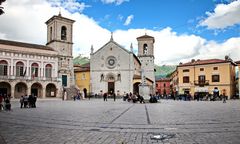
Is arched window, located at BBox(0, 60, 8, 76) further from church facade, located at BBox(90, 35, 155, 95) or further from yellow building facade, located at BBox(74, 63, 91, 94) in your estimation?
yellow building facade, located at BBox(74, 63, 91, 94)

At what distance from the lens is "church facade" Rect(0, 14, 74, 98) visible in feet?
162

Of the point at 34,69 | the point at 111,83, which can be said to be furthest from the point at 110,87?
the point at 34,69

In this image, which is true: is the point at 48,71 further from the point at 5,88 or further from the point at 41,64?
the point at 5,88

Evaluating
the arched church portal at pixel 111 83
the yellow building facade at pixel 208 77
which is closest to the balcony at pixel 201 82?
the yellow building facade at pixel 208 77

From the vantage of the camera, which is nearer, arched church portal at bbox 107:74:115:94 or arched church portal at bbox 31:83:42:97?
arched church portal at bbox 31:83:42:97

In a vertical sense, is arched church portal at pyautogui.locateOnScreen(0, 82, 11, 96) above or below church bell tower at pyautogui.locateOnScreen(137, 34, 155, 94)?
below

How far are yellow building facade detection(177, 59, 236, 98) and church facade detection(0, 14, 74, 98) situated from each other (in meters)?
26.5

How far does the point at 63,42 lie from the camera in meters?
59.7

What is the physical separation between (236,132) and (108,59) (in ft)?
183

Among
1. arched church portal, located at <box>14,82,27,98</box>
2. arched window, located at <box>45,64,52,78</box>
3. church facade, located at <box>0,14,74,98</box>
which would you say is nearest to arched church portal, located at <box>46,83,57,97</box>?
church facade, located at <box>0,14,74,98</box>

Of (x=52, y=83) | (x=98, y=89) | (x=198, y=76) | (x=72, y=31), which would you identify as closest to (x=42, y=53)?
(x=52, y=83)

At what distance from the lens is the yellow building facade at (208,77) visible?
53.1 metres

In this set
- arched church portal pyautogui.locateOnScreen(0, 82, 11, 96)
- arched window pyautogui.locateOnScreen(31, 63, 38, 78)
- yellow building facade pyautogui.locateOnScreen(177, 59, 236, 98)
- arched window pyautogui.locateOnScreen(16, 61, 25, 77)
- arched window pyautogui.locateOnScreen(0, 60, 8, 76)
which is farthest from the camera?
yellow building facade pyautogui.locateOnScreen(177, 59, 236, 98)

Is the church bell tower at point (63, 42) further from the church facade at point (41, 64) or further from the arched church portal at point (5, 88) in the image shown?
the arched church portal at point (5, 88)
